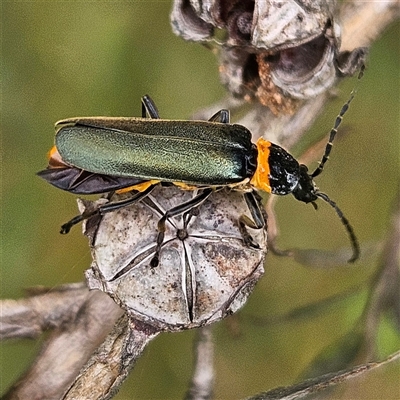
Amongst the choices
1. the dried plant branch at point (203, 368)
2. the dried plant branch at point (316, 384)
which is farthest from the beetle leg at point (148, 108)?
the dried plant branch at point (316, 384)

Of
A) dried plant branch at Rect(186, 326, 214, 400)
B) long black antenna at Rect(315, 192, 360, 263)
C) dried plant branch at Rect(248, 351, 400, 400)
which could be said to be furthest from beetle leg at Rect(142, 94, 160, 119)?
dried plant branch at Rect(248, 351, 400, 400)

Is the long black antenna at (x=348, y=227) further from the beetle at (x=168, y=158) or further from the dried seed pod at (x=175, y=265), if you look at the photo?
the dried seed pod at (x=175, y=265)

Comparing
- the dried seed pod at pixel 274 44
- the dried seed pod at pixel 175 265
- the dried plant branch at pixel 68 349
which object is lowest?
the dried plant branch at pixel 68 349

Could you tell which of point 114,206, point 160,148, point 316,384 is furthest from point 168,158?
point 316,384

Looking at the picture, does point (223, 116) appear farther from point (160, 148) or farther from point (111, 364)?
point (111, 364)

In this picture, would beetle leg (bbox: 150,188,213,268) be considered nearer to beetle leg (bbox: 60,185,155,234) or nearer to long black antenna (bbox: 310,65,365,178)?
beetle leg (bbox: 60,185,155,234)

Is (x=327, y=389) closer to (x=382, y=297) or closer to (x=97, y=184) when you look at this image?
(x=382, y=297)

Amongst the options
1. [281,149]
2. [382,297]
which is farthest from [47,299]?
[382,297]
